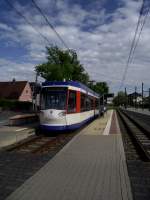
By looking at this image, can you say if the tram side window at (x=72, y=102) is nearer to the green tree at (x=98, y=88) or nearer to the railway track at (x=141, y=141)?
the railway track at (x=141, y=141)

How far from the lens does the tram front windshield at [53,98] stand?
17.7m

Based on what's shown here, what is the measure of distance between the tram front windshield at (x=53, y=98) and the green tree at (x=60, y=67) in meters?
32.3

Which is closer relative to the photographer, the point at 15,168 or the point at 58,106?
the point at 15,168

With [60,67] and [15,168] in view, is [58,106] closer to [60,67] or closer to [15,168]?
[15,168]

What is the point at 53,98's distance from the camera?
58.9ft

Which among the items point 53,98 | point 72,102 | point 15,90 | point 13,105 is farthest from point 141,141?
point 15,90

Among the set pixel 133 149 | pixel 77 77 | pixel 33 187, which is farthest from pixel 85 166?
pixel 77 77

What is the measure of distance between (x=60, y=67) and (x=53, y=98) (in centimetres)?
3469

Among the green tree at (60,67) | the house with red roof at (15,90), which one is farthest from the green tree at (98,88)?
the green tree at (60,67)

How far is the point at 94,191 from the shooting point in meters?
6.38

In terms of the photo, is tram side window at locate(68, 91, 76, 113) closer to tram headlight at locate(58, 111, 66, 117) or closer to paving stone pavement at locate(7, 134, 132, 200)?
tram headlight at locate(58, 111, 66, 117)

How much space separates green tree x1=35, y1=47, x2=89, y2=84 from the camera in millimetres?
51719

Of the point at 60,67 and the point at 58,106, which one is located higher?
the point at 60,67

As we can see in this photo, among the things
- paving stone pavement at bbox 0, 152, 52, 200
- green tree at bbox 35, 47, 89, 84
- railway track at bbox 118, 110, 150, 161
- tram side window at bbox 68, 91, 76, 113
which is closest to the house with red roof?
green tree at bbox 35, 47, 89, 84
